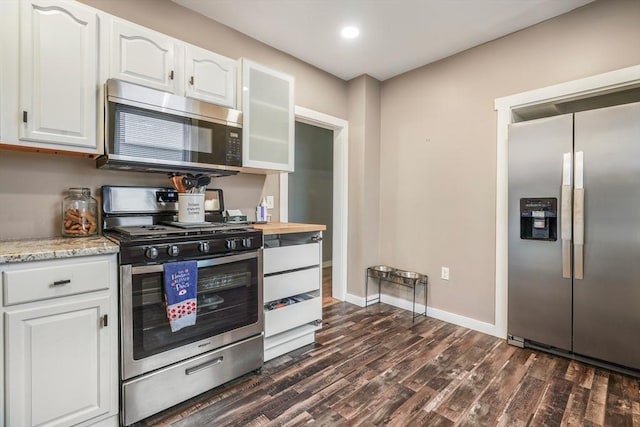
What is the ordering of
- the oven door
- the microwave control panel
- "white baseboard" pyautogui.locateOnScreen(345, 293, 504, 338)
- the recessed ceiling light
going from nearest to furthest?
the oven door → the microwave control panel → the recessed ceiling light → "white baseboard" pyautogui.locateOnScreen(345, 293, 504, 338)

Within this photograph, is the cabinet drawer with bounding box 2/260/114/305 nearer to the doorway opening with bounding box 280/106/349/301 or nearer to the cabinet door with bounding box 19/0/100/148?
the cabinet door with bounding box 19/0/100/148

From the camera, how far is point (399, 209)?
→ 11.7 feet

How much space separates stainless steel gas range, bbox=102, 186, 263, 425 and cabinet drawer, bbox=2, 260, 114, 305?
0.34ft

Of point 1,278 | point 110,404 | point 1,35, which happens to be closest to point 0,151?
point 1,35

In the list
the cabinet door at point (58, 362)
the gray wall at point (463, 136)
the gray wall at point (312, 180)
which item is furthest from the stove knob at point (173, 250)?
the gray wall at point (312, 180)

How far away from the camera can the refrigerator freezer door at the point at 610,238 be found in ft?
6.74

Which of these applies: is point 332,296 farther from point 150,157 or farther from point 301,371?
point 150,157

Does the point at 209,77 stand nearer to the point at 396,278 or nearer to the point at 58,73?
the point at 58,73

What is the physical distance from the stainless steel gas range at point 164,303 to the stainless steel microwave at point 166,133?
0.37m

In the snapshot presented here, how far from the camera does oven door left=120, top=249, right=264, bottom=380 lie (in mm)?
1590

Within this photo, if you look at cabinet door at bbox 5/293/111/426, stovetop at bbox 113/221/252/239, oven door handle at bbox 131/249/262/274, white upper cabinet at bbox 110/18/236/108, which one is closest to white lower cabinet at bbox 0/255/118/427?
cabinet door at bbox 5/293/111/426

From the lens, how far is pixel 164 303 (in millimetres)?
1685

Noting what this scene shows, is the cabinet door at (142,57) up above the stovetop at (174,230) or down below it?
above

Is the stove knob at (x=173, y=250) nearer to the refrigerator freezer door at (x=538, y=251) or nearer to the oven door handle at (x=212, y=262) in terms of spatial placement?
the oven door handle at (x=212, y=262)
